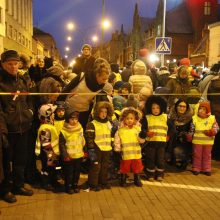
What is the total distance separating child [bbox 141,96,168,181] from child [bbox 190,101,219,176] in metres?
0.80

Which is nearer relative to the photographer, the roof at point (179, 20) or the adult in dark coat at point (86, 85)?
the adult in dark coat at point (86, 85)

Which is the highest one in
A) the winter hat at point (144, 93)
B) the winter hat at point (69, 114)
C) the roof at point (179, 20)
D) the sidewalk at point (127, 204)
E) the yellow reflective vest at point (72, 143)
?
the roof at point (179, 20)

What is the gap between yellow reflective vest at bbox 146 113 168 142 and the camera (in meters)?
6.77

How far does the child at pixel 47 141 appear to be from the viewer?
5961 mm

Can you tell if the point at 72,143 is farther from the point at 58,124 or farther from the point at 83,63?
the point at 83,63

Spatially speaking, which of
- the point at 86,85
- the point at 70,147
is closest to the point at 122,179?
the point at 70,147

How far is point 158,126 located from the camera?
6789 millimetres

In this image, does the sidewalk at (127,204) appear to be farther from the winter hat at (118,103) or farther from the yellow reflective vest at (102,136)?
the winter hat at (118,103)

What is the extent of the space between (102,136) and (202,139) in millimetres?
2223

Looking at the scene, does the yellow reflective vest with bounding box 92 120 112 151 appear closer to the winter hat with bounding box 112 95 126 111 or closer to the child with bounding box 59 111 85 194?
the child with bounding box 59 111 85 194

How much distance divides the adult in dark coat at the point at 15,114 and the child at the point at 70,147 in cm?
59

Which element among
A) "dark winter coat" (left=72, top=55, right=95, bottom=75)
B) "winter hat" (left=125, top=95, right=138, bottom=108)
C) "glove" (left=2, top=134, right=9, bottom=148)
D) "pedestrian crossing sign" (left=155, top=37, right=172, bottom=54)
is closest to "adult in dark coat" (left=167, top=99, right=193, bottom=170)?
"winter hat" (left=125, top=95, right=138, bottom=108)

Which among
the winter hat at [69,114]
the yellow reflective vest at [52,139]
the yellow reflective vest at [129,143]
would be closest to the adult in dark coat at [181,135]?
the yellow reflective vest at [129,143]

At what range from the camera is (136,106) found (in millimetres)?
7066
